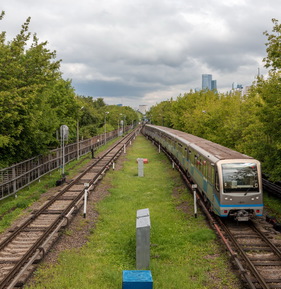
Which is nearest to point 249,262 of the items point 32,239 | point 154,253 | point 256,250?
point 256,250

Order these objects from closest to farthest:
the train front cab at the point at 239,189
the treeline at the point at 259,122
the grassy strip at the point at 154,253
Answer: the grassy strip at the point at 154,253
the train front cab at the point at 239,189
the treeline at the point at 259,122

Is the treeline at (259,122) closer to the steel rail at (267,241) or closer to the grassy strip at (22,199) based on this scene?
the steel rail at (267,241)

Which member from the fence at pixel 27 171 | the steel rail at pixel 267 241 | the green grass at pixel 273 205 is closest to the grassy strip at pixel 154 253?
the steel rail at pixel 267 241

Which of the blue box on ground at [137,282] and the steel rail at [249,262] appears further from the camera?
the steel rail at [249,262]

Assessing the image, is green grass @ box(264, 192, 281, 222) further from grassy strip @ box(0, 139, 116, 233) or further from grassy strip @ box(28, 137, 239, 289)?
grassy strip @ box(0, 139, 116, 233)

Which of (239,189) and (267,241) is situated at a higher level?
(239,189)

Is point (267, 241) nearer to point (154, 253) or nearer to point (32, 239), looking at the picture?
point (154, 253)

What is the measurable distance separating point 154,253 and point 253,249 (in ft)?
11.1

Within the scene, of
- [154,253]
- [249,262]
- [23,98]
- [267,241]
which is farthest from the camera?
[23,98]

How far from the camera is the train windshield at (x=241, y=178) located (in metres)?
13.5

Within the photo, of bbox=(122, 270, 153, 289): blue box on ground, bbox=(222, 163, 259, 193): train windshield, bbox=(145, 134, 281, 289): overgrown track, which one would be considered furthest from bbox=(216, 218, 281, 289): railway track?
bbox=(122, 270, 153, 289): blue box on ground

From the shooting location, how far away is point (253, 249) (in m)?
11.2

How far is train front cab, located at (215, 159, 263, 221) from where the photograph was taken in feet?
43.9

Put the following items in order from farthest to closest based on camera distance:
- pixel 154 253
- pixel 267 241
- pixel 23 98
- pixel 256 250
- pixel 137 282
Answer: pixel 23 98 → pixel 267 241 → pixel 154 253 → pixel 256 250 → pixel 137 282
